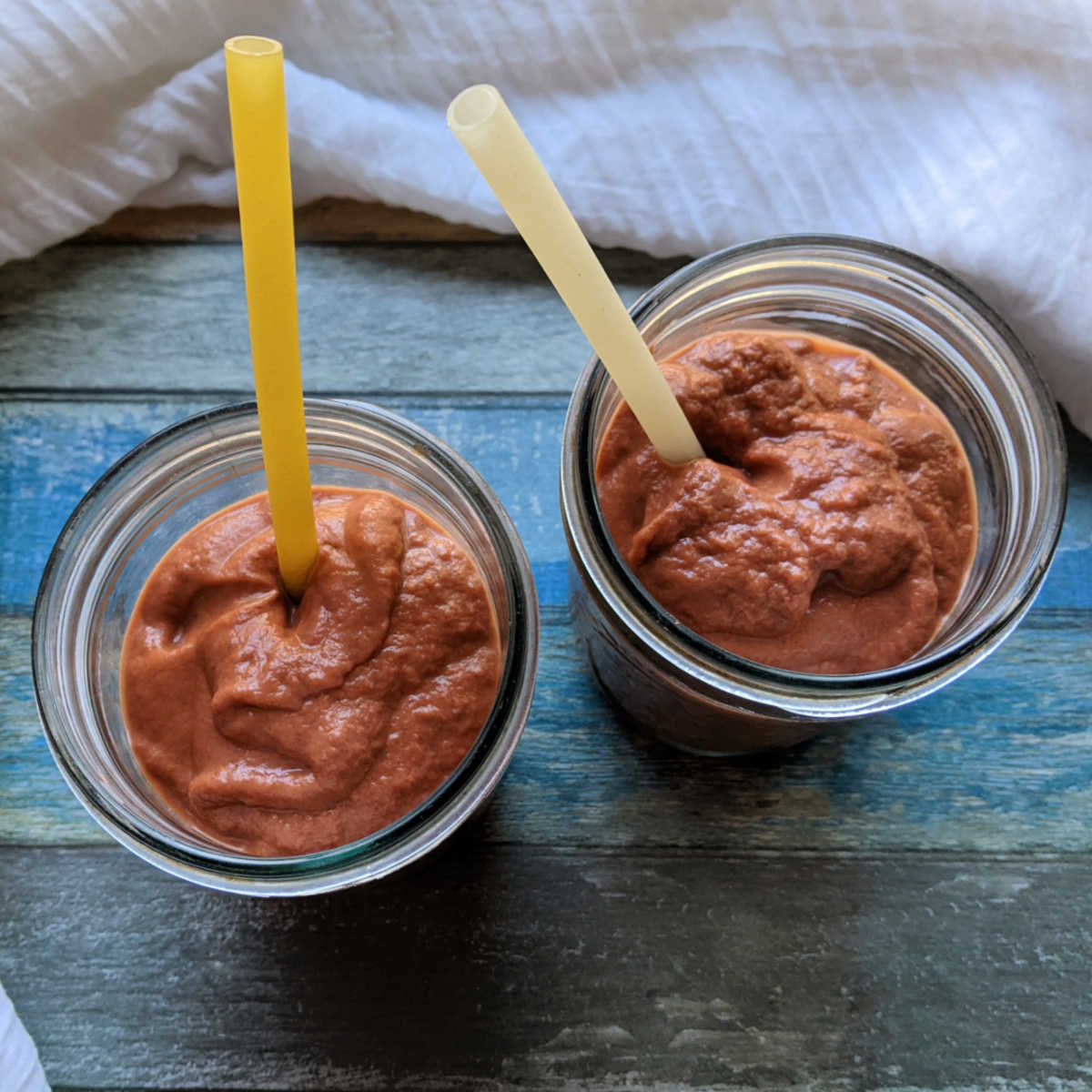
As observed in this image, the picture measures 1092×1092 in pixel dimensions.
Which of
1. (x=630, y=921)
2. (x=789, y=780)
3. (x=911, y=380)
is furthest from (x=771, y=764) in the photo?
(x=911, y=380)

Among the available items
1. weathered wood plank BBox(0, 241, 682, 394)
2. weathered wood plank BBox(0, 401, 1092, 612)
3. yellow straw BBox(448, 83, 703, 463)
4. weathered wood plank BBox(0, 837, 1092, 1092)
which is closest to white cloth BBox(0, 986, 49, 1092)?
weathered wood plank BBox(0, 837, 1092, 1092)

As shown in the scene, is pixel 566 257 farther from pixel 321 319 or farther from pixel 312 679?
pixel 321 319

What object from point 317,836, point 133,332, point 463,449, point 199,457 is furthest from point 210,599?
point 133,332

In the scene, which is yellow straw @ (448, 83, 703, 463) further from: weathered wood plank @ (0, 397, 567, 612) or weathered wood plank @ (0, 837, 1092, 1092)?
weathered wood plank @ (0, 837, 1092, 1092)

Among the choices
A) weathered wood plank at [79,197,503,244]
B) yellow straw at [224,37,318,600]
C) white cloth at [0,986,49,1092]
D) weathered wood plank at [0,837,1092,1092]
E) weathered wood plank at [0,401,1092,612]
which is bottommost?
weathered wood plank at [0,837,1092,1092]

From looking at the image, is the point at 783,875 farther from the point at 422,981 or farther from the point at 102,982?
the point at 102,982
